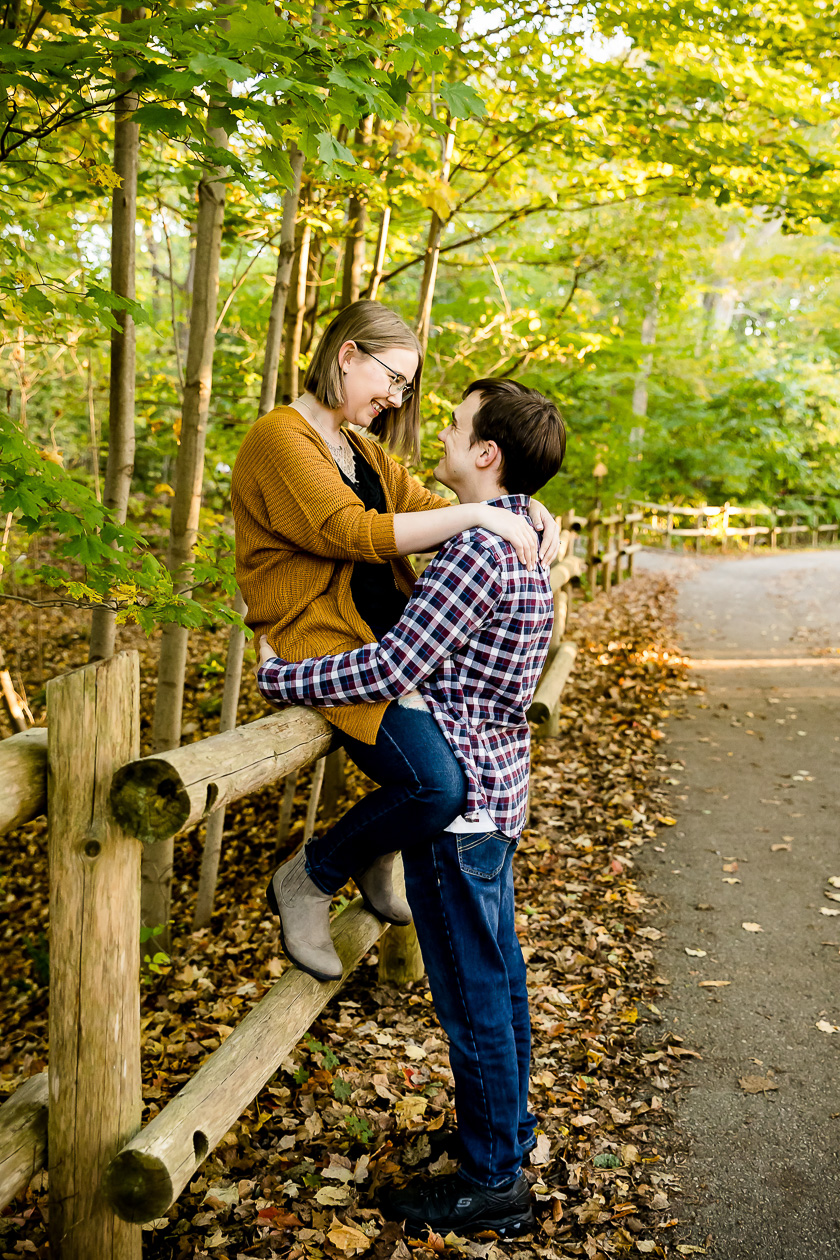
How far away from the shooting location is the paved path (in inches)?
106

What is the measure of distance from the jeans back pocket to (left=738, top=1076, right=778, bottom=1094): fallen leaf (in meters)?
1.60

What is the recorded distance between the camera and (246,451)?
245 cm

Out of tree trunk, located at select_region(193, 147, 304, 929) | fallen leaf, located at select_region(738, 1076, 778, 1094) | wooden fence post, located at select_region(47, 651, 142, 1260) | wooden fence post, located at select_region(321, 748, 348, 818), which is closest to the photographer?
wooden fence post, located at select_region(47, 651, 142, 1260)

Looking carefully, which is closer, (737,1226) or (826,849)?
(737,1226)

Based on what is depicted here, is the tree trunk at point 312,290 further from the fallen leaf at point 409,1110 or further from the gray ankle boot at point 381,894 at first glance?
the fallen leaf at point 409,1110

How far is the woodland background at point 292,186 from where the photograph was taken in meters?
2.38

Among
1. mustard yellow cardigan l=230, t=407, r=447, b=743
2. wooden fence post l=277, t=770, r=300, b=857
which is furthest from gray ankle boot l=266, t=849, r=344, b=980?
wooden fence post l=277, t=770, r=300, b=857

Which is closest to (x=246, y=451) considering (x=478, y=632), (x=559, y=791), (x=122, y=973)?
(x=478, y=632)

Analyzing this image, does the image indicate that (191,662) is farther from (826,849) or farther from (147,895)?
(826,849)

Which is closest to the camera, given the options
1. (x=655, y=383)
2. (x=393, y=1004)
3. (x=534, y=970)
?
(x=393, y=1004)

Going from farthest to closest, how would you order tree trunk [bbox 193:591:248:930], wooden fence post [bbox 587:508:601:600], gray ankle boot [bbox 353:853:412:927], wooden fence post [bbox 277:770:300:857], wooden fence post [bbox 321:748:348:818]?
wooden fence post [bbox 587:508:601:600] → wooden fence post [bbox 321:748:348:818] → wooden fence post [bbox 277:770:300:857] → tree trunk [bbox 193:591:248:930] → gray ankle boot [bbox 353:853:412:927]

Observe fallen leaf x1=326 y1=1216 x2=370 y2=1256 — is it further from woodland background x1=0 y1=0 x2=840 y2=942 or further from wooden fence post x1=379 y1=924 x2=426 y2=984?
woodland background x1=0 y1=0 x2=840 y2=942

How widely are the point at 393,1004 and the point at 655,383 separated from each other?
2225 cm

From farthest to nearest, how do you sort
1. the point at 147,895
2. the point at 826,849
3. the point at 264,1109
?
the point at 826,849
the point at 147,895
the point at 264,1109
